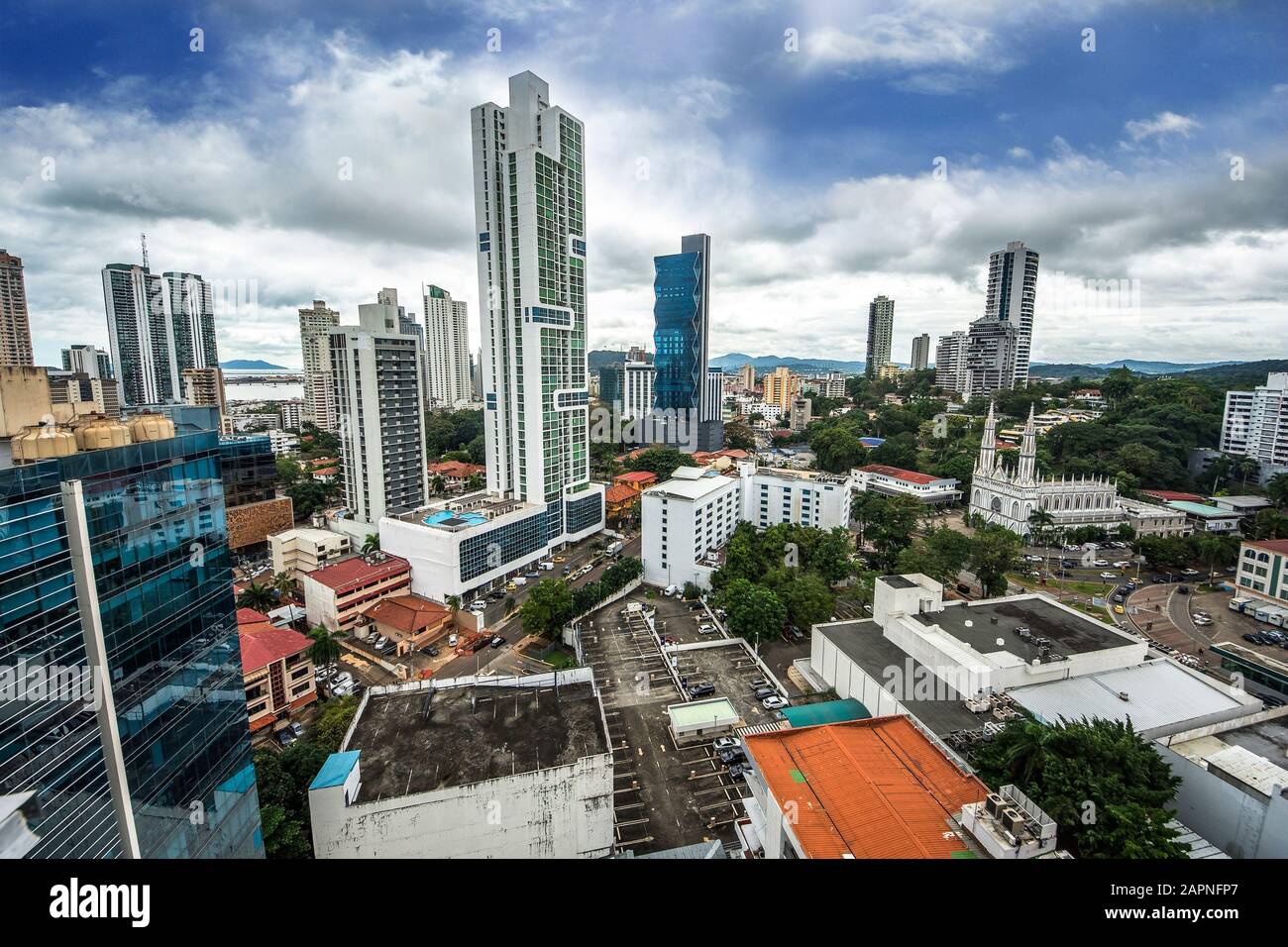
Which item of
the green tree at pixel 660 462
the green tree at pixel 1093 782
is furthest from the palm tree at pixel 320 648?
the green tree at pixel 660 462

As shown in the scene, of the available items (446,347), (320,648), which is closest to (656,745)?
(320,648)

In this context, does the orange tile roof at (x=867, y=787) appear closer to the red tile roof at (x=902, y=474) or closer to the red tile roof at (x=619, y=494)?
the red tile roof at (x=619, y=494)

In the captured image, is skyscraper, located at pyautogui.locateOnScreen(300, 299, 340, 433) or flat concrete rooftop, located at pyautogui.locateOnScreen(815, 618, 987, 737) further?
skyscraper, located at pyautogui.locateOnScreen(300, 299, 340, 433)

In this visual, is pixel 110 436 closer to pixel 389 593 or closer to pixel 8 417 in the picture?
pixel 8 417

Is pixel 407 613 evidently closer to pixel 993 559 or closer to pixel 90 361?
pixel 993 559

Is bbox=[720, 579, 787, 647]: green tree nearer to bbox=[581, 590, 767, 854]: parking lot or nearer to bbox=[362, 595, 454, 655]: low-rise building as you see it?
bbox=[581, 590, 767, 854]: parking lot

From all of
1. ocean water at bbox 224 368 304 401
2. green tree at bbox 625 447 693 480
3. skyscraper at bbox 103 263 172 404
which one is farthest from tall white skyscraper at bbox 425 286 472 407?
ocean water at bbox 224 368 304 401
